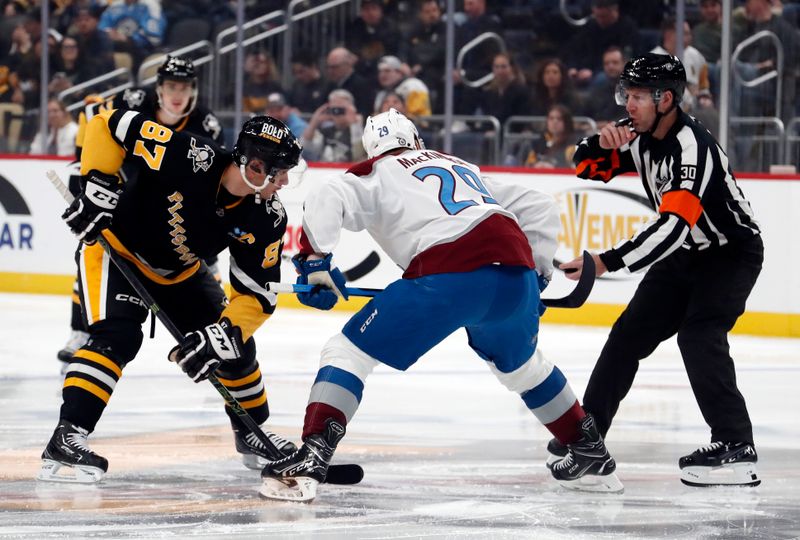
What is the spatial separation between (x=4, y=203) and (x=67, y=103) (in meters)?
0.75

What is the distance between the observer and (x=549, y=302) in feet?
12.0

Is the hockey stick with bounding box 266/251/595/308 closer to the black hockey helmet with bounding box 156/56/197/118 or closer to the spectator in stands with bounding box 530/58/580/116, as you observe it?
the black hockey helmet with bounding box 156/56/197/118

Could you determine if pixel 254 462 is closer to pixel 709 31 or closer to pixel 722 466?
pixel 722 466

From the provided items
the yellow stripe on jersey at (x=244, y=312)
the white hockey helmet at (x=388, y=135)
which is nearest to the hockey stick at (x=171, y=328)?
the yellow stripe on jersey at (x=244, y=312)

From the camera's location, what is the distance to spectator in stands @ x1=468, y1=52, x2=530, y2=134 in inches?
313

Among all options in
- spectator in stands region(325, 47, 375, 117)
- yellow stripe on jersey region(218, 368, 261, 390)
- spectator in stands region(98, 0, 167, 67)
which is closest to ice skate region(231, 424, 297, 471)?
yellow stripe on jersey region(218, 368, 261, 390)

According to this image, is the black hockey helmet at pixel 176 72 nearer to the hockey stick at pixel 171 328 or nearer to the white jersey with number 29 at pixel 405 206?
the hockey stick at pixel 171 328

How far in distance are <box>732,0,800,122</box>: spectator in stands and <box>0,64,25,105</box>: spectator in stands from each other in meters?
4.52

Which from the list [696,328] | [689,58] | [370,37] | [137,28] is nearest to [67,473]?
[696,328]

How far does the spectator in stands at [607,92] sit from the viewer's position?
7.62m

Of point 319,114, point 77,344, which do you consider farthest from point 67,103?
point 77,344

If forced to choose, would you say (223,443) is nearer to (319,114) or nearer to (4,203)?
(319,114)

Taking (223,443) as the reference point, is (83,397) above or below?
above

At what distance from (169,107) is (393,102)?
9.00ft
